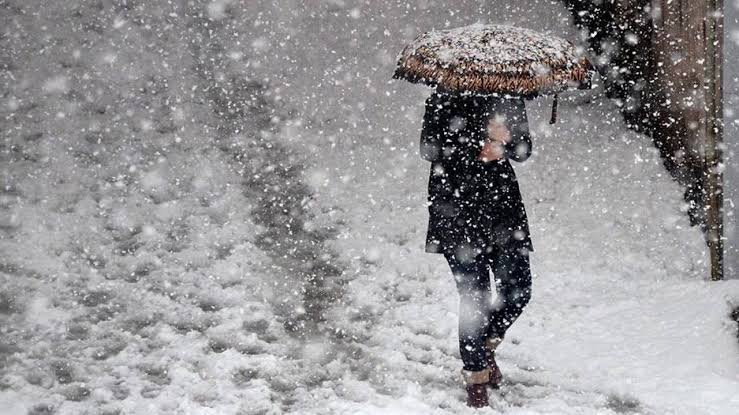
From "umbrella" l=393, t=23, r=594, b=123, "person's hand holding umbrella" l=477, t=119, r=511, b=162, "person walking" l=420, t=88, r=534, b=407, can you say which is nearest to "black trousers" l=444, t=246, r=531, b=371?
"person walking" l=420, t=88, r=534, b=407

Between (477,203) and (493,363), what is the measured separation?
100 cm

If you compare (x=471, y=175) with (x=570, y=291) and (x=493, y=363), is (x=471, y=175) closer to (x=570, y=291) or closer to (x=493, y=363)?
(x=493, y=363)

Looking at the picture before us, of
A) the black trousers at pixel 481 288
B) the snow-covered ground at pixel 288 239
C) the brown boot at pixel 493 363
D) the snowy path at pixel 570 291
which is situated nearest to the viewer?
the black trousers at pixel 481 288

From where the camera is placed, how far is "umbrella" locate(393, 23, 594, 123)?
3654 mm

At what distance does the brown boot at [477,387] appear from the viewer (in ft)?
13.3

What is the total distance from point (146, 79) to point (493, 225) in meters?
6.75

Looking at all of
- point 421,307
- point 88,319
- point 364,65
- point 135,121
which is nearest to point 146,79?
point 135,121

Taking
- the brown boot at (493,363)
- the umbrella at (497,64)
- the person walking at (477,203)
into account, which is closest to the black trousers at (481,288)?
the person walking at (477,203)

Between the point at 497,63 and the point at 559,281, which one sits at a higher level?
the point at 497,63

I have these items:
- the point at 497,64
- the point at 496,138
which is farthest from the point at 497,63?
the point at 496,138

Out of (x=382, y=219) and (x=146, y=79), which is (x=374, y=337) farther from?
(x=146, y=79)

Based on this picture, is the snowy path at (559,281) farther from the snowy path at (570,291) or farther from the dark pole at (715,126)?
the dark pole at (715,126)

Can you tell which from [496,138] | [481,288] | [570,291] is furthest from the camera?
[570,291]

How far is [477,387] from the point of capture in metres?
4.09
